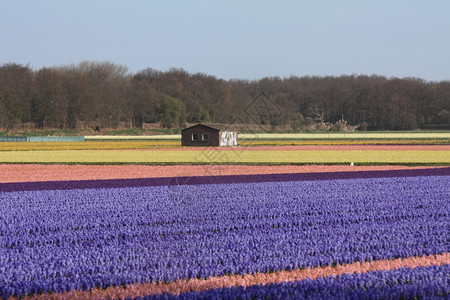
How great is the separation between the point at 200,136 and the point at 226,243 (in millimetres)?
59274

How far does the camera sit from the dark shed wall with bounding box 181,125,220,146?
69.2 m

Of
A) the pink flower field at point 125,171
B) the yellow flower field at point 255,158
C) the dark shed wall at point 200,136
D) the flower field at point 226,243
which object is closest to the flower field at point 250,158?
the yellow flower field at point 255,158

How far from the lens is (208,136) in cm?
6994

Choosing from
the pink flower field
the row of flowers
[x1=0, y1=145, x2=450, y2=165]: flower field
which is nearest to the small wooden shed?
[x1=0, y1=145, x2=450, y2=165]: flower field

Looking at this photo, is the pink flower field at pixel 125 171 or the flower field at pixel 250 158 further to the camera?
the flower field at pixel 250 158

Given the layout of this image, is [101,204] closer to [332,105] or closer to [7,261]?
[7,261]

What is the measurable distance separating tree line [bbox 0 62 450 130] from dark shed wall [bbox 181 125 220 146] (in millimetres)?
20527

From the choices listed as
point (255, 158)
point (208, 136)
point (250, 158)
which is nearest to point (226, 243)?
point (255, 158)

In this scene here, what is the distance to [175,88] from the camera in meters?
136

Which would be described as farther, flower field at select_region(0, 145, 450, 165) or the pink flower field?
flower field at select_region(0, 145, 450, 165)

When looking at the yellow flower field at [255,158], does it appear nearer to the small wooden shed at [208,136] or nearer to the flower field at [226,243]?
the small wooden shed at [208,136]

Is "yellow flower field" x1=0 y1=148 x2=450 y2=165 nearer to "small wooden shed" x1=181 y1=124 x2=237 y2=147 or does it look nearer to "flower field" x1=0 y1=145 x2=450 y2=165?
"flower field" x1=0 y1=145 x2=450 y2=165

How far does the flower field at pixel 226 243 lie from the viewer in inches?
341

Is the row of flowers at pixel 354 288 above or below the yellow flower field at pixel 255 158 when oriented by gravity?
above
